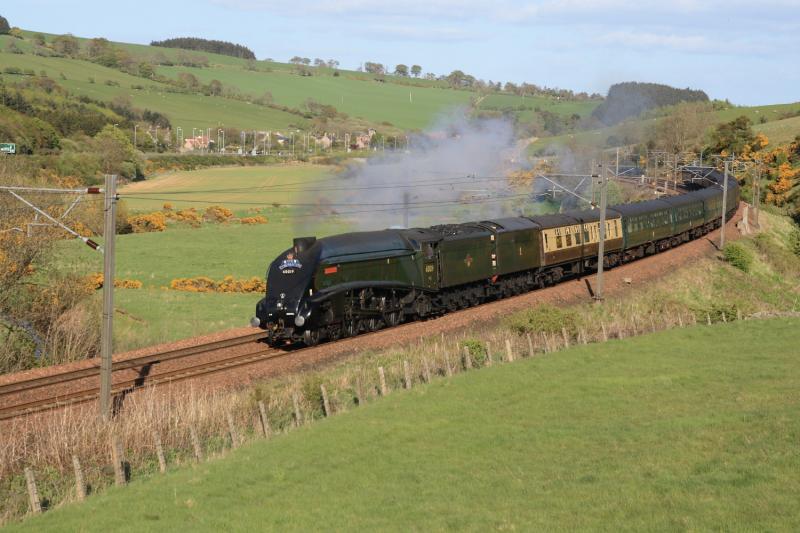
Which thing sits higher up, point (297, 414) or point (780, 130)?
point (780, 130)

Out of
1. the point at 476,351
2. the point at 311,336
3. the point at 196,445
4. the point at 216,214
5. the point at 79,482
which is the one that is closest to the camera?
the point at 79,482

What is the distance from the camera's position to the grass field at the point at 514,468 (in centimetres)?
1625

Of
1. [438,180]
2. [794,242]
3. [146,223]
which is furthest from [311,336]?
[794,242]

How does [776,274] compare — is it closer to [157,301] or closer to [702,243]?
[702,243]

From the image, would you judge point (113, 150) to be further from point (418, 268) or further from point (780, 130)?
point (780, 130)

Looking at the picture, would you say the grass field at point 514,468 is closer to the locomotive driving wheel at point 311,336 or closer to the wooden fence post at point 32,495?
the wooden fence post at point 32,495

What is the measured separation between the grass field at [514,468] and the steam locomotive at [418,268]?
247 inches

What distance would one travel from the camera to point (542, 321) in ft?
137

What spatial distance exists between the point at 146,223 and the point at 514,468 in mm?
80878

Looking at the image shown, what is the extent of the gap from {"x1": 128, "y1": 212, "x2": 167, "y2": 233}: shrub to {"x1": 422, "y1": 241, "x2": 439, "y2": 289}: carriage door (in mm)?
60289

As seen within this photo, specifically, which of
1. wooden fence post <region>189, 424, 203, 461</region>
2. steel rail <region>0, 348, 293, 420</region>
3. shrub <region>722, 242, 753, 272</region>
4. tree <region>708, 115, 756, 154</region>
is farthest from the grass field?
tree <region>708, 115, 756, 154</region>

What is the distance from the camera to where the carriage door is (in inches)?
1564

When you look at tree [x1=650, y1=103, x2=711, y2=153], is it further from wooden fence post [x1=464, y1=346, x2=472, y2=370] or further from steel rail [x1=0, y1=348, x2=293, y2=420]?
steel rail [x1=0, y1=348, x2=293, y2=420]

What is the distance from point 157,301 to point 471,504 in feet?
130
